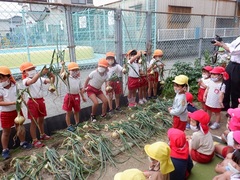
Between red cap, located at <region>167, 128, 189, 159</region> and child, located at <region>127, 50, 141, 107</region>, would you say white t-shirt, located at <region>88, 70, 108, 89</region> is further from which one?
red cap, located at <region>167, 128, 189, 159</region>

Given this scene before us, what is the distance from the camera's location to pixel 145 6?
32.9 ft

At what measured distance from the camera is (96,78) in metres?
Result: 3.83

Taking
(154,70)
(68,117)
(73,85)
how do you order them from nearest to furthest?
(73,85) < (68,117) < (154,70)

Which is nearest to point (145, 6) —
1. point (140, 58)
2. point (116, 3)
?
point (116, 3)

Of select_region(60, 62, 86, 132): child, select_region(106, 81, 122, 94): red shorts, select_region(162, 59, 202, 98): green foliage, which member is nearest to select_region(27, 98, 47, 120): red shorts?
select_region(60, 62, 86, 132): child

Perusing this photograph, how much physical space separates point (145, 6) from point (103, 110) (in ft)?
25.3

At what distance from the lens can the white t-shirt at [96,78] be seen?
3.81m

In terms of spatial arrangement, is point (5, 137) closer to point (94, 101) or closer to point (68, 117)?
point (68, 117)

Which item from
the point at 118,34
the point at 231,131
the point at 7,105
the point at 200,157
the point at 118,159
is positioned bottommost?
the point at 118,159

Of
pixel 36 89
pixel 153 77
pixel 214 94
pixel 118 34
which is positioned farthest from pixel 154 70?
pixel 36 89

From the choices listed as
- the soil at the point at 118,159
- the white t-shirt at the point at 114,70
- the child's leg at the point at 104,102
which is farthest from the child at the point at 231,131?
the white t-shirt at the point at 114,70

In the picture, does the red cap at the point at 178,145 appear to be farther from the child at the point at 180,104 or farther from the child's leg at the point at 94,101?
the child's leg at the point at 94,101

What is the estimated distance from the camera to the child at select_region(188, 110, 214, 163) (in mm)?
2341

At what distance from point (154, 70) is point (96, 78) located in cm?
162
